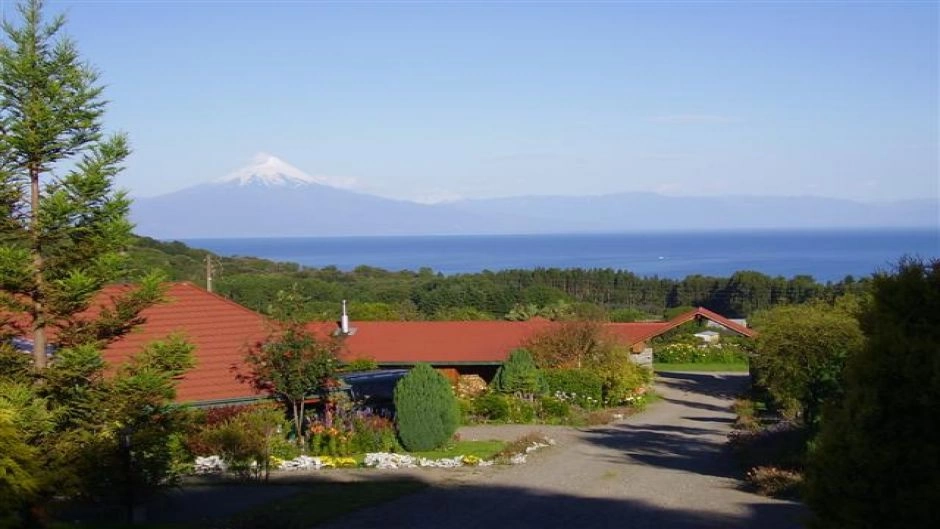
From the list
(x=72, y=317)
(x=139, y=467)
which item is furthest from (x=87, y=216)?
(x=139, y=467)

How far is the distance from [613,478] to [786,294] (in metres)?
49.5

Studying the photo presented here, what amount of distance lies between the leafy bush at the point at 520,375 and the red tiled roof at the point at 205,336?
8.54 metres

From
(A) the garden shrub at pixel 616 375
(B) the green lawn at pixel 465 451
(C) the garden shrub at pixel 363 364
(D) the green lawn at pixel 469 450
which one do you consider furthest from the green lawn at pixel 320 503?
(A) the garden shrub at pixel 616 375

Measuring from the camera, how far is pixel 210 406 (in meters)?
20.0

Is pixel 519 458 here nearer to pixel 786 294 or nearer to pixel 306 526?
pixel 306 526

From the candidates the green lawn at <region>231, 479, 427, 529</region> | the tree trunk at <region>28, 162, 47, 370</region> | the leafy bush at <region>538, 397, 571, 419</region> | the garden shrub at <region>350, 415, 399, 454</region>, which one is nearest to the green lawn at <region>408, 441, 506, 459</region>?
the garden shrub at <region>350, 415, 399, 454</region>

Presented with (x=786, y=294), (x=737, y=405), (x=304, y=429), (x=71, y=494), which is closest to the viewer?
(x=71, y=494)

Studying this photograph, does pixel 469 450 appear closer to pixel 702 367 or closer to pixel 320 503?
pixel 320 503

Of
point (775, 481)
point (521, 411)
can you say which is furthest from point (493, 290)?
point (775, 481)

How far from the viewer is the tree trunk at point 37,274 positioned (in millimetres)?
12984

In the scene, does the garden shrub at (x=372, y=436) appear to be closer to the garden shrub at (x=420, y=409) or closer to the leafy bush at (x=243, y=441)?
the garden shrub at (x=420, y=409)

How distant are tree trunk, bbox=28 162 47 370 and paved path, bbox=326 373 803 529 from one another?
4646 millimetres

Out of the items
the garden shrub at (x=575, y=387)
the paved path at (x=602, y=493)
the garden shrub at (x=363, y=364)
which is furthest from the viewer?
the garden shrub at (x=575, y=387)

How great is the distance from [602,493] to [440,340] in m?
17.0
